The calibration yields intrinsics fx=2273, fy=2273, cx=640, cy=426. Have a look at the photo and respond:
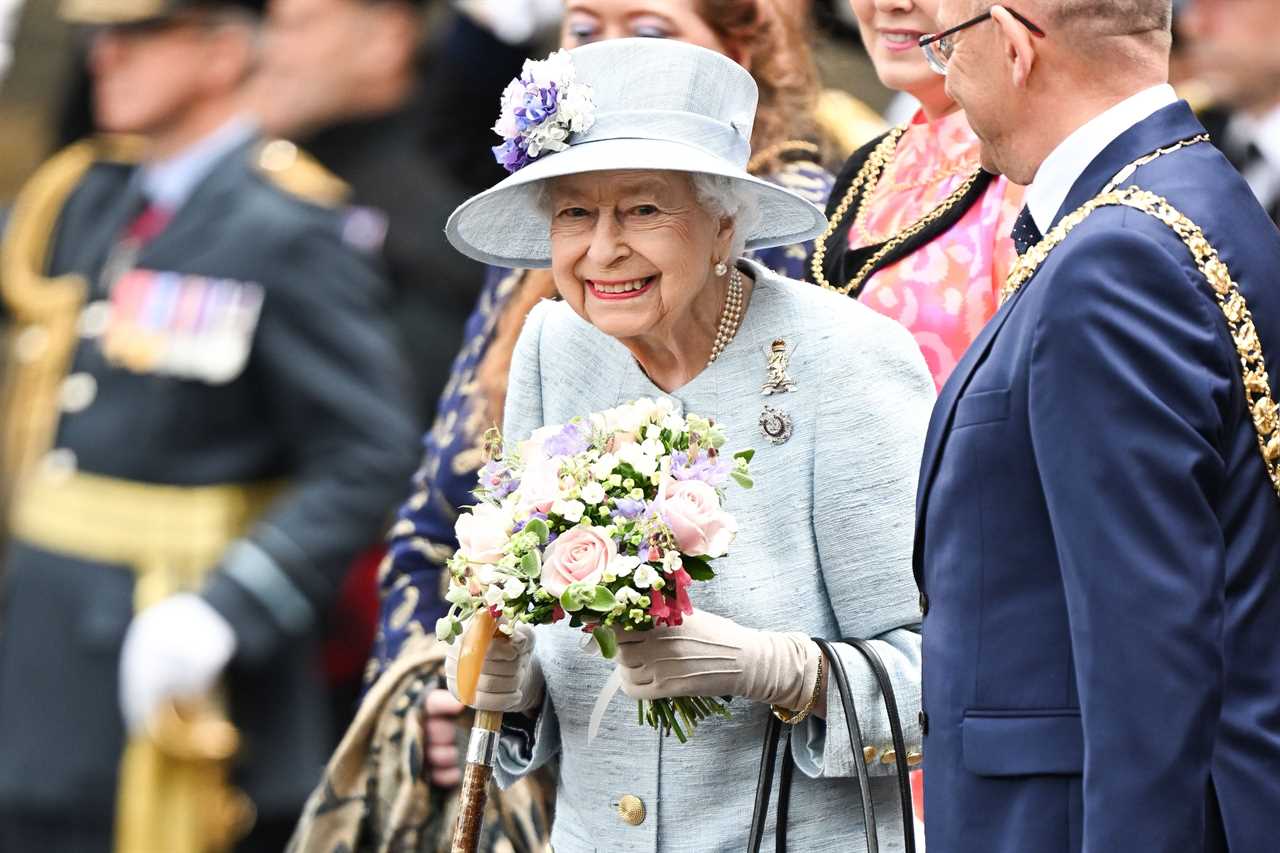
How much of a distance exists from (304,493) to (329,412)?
213 millimetres

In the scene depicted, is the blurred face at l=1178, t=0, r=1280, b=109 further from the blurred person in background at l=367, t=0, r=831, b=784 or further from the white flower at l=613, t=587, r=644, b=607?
the white flower at l=613, t=587, r=644, b=607

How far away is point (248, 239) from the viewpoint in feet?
19.2

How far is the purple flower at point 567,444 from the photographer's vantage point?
116 inches

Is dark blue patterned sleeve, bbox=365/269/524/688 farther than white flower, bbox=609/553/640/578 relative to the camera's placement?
Yes

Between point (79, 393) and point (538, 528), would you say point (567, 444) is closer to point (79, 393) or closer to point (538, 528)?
point (538, 528)

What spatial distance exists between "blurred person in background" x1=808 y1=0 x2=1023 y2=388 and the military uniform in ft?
7.18

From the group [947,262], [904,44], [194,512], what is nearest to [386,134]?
[194,512]

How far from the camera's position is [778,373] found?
3.17 meters

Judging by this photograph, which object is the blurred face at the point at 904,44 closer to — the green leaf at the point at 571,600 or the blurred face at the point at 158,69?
the green leaf at the point at 571,600

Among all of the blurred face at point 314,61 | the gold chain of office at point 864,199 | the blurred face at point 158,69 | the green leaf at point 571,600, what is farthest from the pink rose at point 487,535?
the blurred face at point 314,61

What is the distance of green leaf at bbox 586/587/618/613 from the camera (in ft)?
9.16

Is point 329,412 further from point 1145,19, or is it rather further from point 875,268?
point 1145,19

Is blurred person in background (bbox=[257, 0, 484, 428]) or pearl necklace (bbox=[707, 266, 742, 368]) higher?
blurred person in background (bbox=[257, 0, 484, 428])

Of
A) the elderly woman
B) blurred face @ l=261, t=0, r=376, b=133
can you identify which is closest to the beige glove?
the elderly woman
